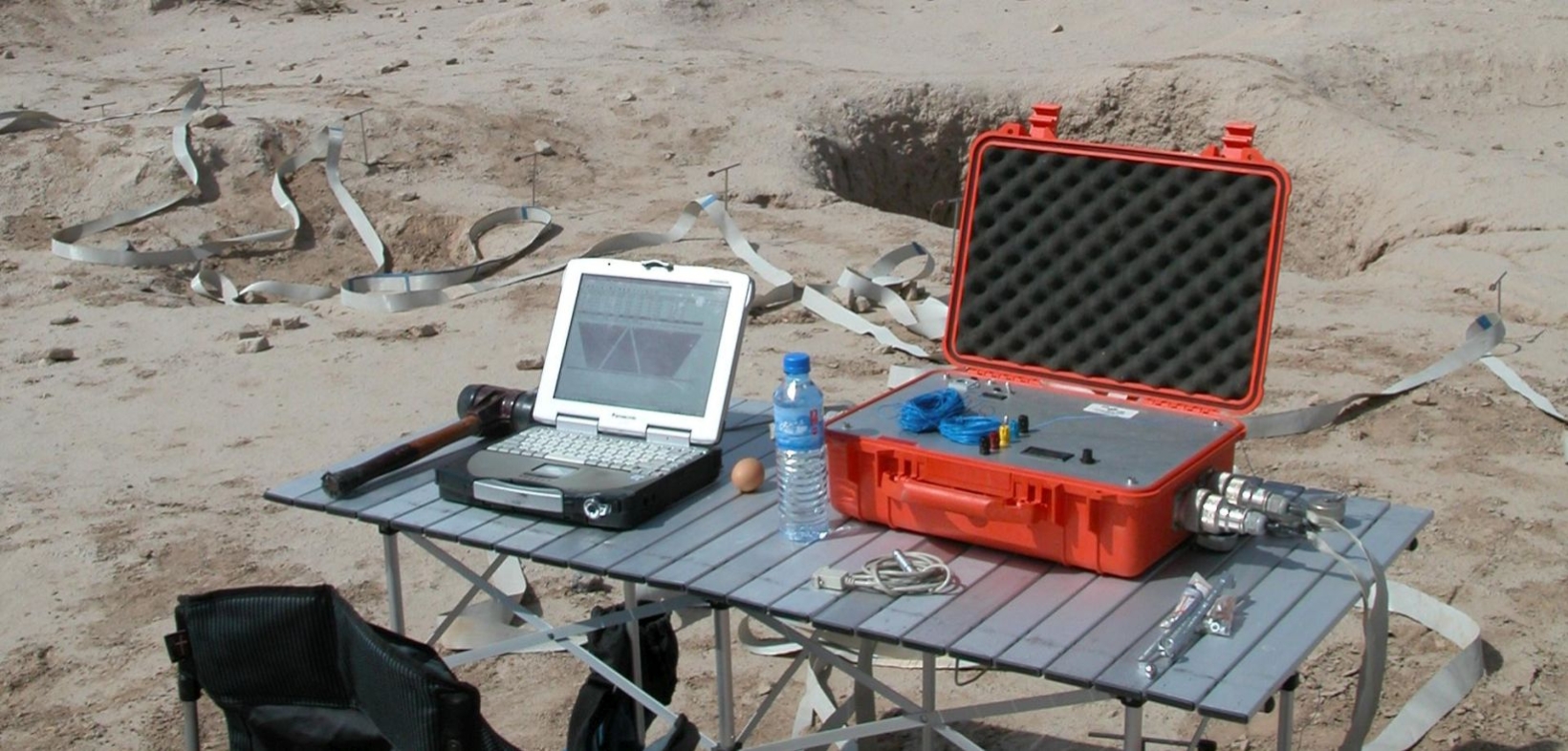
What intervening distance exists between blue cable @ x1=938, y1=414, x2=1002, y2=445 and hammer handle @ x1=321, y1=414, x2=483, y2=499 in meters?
1.10

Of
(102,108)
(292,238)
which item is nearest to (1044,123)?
(292,238)

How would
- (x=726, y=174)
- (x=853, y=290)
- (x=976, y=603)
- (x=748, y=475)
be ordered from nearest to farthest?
(x=976, y=603) → (x=748, y=475) → (x=853, y=290) → (x=726, y=174)

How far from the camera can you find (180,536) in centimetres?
536

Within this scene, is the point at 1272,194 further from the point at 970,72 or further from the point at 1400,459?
the point at 970,72

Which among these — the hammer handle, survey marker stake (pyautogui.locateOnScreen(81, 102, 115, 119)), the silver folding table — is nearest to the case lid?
the silver folding table

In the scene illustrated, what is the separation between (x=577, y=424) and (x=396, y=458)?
0.38 metres

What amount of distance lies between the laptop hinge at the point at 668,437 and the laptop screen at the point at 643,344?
4cm

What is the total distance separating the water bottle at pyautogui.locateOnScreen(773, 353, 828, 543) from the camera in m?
3.05

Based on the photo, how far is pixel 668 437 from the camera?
344 centimetres

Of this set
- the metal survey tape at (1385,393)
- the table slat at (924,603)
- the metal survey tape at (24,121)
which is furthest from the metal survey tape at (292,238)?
the table slat at (924,603)

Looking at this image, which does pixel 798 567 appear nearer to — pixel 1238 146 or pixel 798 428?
pixel 798 428

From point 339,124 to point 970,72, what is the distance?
4790 mm

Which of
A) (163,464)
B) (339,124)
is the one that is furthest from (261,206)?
(163,464)

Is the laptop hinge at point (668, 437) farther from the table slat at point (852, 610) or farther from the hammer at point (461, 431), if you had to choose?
the table slat at point (852, 610)
